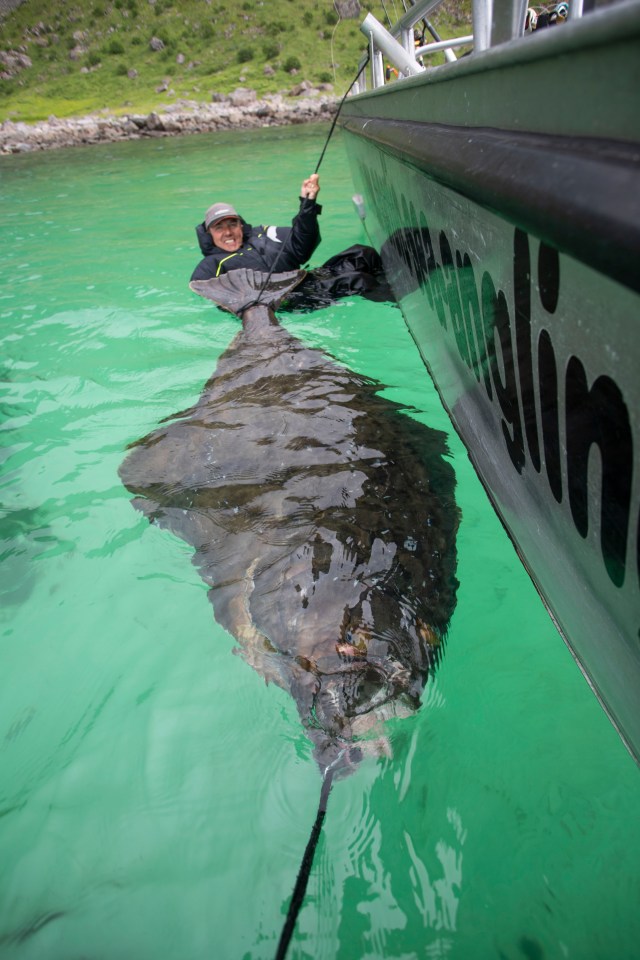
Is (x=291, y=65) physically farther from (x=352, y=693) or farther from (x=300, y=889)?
(x=300, y=889)

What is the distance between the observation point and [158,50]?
3541cm

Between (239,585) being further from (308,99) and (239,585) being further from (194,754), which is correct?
(308,99)

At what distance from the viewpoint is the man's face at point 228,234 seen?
5.18m

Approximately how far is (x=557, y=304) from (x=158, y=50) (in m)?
46.0

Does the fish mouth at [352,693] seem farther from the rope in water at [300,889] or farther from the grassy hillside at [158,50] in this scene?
the grassy hillside at [158,50]

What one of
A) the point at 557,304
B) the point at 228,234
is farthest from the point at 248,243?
the point at 557,304

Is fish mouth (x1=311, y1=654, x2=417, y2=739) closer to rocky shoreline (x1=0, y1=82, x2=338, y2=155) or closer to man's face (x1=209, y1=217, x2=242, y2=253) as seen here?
man's face (x1=209, y1=217, x2=242, y2=253)

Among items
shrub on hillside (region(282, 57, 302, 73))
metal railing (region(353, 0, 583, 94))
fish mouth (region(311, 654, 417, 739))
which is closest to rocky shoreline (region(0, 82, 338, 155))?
shrub on hillside (region(282, 57, 302, 73))

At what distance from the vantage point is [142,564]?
7.82 ft

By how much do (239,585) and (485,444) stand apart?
109cm

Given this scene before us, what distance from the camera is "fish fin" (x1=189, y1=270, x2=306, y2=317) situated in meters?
4.45

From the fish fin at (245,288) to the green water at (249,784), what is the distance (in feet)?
7.06

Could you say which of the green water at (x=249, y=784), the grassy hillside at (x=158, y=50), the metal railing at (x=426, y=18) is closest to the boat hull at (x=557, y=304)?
the metal railing at (x=426, y=18)

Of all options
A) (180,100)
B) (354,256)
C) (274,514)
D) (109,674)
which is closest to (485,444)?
(274,514)
